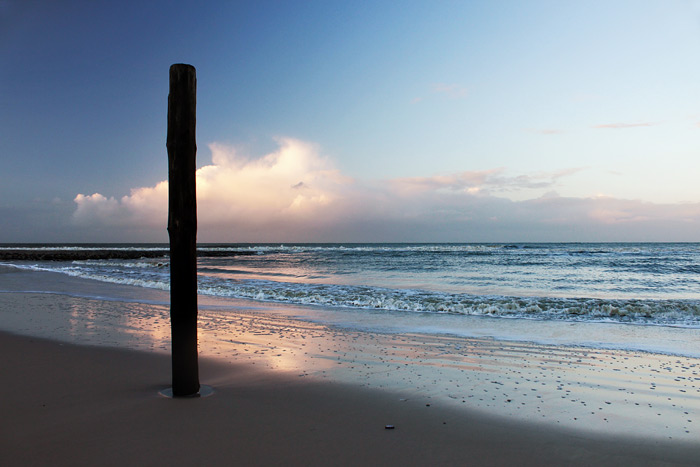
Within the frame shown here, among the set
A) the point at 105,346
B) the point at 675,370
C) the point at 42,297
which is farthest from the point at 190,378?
the point at 42,297

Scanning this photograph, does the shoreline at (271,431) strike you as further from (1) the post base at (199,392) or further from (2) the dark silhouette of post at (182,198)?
(2) the dark silhouette of post at (182,198)

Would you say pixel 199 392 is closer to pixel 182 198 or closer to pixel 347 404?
pixel 347 404

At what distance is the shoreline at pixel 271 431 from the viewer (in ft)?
9.62

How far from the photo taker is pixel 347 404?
13.1 feet

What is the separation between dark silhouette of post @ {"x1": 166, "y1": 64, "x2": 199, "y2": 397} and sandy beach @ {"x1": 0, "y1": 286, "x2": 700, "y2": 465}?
847mm

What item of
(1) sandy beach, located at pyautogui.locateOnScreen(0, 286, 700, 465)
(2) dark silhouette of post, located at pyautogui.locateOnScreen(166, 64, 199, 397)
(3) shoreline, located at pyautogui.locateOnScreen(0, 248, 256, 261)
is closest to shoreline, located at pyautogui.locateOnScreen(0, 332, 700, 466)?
(1) sandy beach, located at pyautogui.locateOnScreen(0, 286, 700, 465)

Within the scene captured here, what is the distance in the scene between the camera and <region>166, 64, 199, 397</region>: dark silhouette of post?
3.87 meters

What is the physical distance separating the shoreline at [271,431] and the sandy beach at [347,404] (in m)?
0.02

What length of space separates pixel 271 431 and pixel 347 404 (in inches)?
36.2

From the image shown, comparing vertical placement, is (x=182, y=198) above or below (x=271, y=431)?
above

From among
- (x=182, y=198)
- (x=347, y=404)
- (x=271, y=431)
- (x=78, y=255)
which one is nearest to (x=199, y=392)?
(x=271, y=431)

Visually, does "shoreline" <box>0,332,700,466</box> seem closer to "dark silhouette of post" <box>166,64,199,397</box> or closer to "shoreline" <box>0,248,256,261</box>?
"dark silhouette of post" <box>166,64,199,397</box>

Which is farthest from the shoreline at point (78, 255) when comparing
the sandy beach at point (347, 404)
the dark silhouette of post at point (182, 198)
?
the dark silhouette of post at point (182, 198)

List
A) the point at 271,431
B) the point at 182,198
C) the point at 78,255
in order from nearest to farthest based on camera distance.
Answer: the point at 271,431 < the point at 182,198 < the point at 78,255
